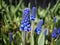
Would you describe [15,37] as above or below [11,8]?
below

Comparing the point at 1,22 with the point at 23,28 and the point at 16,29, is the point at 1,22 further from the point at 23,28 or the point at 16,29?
the point at 23,28

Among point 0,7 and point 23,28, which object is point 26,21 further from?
point 0,7

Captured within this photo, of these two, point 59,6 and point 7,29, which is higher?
point 59,6

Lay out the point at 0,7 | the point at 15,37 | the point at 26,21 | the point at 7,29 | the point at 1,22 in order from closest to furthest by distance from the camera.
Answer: the point at 26,21
the point at 15,37
the point at 7,29
the point at 1,22
the point at 0,7

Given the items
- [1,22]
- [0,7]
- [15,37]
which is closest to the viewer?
[15,37]

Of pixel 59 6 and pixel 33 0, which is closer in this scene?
pixel 59 6

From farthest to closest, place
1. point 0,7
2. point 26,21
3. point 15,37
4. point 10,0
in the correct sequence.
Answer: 1. point 10,0
2. point 0,7
3. point 15,37
4. point 26,21

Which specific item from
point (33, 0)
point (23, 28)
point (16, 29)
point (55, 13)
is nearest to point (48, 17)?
point (55, 13)

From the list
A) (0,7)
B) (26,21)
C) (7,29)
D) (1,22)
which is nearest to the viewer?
(26,21)

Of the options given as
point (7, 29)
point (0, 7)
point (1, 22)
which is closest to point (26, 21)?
point (7, 29)
